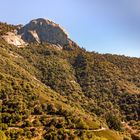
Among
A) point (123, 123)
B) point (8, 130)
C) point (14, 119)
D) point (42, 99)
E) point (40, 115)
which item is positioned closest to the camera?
point (8, 130)

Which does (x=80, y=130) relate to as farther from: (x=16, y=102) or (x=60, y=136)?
(x=16, y=102)

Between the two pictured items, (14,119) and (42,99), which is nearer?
(14,119)

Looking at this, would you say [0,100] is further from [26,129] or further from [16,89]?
[26,129]

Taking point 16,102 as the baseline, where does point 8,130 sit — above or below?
below

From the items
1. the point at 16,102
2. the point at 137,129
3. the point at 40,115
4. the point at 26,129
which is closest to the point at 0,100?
the point at 16,102

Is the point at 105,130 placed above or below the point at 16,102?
below

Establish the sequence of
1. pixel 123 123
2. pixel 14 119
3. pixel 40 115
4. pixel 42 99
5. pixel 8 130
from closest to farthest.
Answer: pixel 8 130, pixel 14 119, pixel 40 115, pixel 42 99, pixel 123 123

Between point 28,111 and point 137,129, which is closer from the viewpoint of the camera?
point 28,111

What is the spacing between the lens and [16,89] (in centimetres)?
18450

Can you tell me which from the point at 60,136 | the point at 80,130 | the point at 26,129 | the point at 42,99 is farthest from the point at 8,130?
the point at 42,99

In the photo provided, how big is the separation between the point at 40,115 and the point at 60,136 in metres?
22.9

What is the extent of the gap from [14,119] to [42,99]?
1140 inches

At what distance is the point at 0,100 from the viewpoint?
6624 inches

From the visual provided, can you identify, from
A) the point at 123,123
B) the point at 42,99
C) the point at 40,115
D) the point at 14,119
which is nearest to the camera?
the point at 14,119
